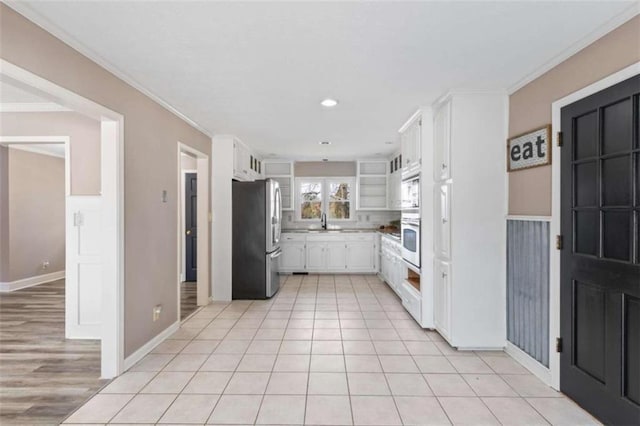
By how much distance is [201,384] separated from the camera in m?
2.51

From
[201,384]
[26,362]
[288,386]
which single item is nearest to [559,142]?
[288,386]

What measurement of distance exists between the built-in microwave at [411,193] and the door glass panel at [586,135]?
167 centimetres

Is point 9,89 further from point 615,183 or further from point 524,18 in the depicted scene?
point 615,183

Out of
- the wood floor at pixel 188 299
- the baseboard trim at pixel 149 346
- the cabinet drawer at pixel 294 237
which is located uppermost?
the cabinet drawer at pixel 294 237

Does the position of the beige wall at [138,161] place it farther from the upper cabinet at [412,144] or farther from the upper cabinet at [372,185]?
the upper cabinet at [372,185]

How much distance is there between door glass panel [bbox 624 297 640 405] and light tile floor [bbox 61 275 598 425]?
0.38m

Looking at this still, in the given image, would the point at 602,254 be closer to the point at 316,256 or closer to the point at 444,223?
→ the point at 444,223

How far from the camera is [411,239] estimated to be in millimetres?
4012

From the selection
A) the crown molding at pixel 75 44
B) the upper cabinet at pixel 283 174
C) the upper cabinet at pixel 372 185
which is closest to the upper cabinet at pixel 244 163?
the upper cabinet at pixel 283 174

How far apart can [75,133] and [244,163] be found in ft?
7.94

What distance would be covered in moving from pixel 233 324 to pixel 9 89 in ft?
10.7

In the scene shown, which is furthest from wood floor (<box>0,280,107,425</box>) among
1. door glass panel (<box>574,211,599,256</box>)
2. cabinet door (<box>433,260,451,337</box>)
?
door glass panel (<box>574,211,599,256</box>)

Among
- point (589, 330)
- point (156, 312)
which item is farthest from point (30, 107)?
point (589, 330)

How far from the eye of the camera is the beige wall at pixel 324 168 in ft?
24.2
